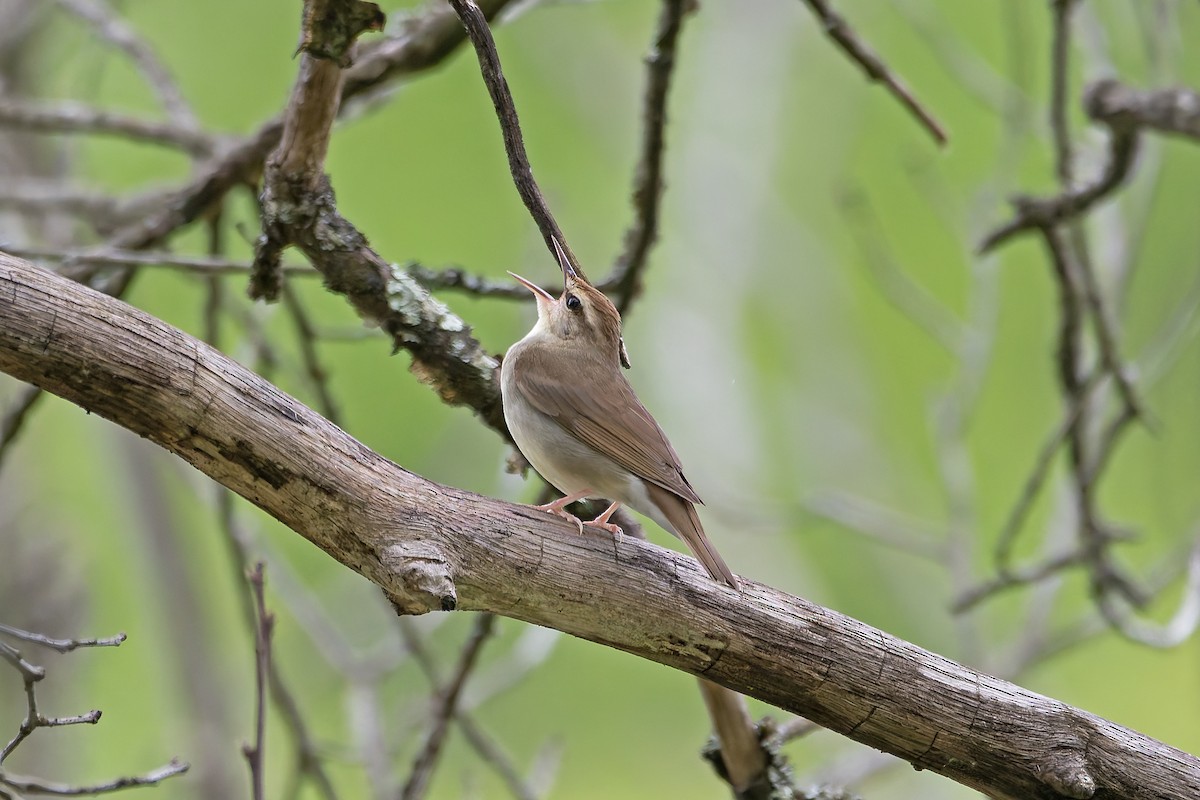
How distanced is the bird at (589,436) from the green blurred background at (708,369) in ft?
7.49

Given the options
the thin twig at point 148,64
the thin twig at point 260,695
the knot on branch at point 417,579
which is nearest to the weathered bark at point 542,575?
the knot on branch at point 417,579

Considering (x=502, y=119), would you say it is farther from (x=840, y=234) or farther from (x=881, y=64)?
(x=840, y=234)

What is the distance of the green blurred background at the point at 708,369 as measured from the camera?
19.9 feet

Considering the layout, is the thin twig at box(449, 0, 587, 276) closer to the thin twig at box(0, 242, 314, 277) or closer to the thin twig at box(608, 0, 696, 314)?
the thin twig at box(0, 242, 314, 277)

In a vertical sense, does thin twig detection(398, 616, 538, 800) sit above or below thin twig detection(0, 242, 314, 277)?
below

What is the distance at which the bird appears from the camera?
320 centimetres

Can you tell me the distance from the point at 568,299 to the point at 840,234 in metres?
5.24

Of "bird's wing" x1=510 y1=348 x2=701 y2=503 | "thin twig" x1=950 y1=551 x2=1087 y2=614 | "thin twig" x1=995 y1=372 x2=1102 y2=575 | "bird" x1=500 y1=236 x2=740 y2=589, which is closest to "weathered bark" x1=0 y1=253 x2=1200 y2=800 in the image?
"bird" x1=500 y1=236 x2=740 y2=589

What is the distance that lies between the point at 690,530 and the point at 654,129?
1.23m

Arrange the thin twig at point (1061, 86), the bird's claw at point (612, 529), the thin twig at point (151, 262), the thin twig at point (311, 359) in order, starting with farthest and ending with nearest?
the thin twig at point (1061, 86) < the thin twig at point (311, 359) < the thin twig at point (151, 262) < the bird's claw at point (612, 529)

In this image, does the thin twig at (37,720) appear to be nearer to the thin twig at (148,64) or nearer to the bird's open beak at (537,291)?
Result: the bird's open beak at (537,291)

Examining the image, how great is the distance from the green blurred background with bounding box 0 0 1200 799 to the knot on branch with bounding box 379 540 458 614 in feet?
11.2

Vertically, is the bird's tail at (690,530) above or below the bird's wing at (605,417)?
below

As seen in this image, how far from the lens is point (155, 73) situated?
4.74 meters
